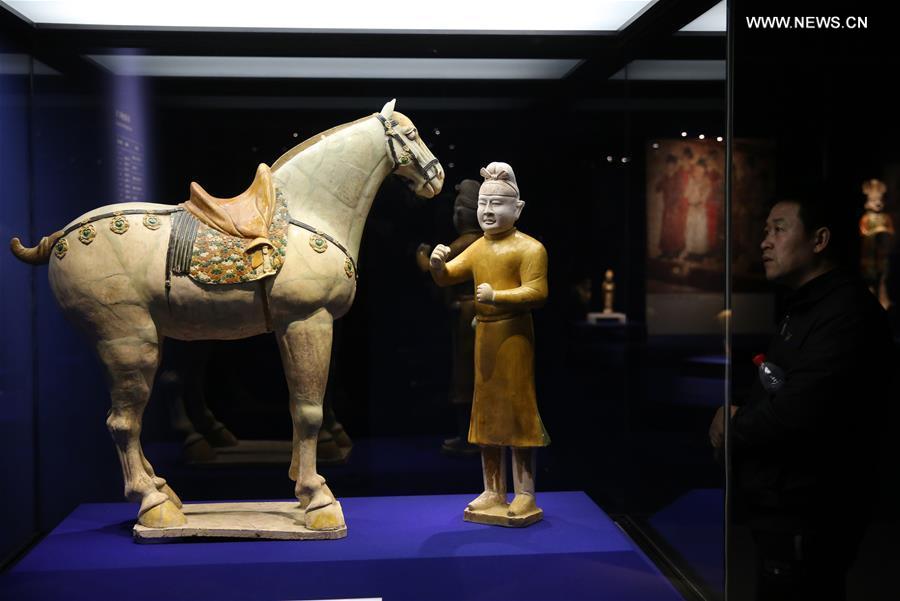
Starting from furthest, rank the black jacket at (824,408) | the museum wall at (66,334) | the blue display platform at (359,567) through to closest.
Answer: the museum wall at (66,334) < the blue display platform at (359,567) < the black jacket at (824,408)

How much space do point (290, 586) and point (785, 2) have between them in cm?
261

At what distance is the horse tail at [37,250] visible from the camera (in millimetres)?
3361

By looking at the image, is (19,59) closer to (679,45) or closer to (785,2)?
(679,45)

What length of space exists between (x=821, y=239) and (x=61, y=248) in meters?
2.71

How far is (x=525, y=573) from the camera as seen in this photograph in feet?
10.8

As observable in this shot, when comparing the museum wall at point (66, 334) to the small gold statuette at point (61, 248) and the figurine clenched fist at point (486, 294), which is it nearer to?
the small gold statuette at point (61, 248)

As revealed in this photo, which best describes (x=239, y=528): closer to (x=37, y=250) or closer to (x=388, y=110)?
(x=37, y=250)

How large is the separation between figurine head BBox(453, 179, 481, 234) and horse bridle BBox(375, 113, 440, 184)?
0.27 meters

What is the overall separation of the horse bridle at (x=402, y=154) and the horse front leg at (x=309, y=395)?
711 millimetres

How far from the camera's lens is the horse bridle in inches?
140

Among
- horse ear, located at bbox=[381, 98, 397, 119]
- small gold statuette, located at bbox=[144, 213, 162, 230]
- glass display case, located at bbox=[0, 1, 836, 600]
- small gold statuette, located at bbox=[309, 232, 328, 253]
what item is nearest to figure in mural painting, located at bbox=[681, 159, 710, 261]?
glass display case, located at bbox=[0, 1, 836, 600]

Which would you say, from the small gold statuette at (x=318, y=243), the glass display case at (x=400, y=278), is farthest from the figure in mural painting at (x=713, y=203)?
the small gold statuette at (x=318, y=243)

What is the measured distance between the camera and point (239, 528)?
349cm

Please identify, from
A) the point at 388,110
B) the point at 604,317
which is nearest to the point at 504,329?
the point at 604,317
